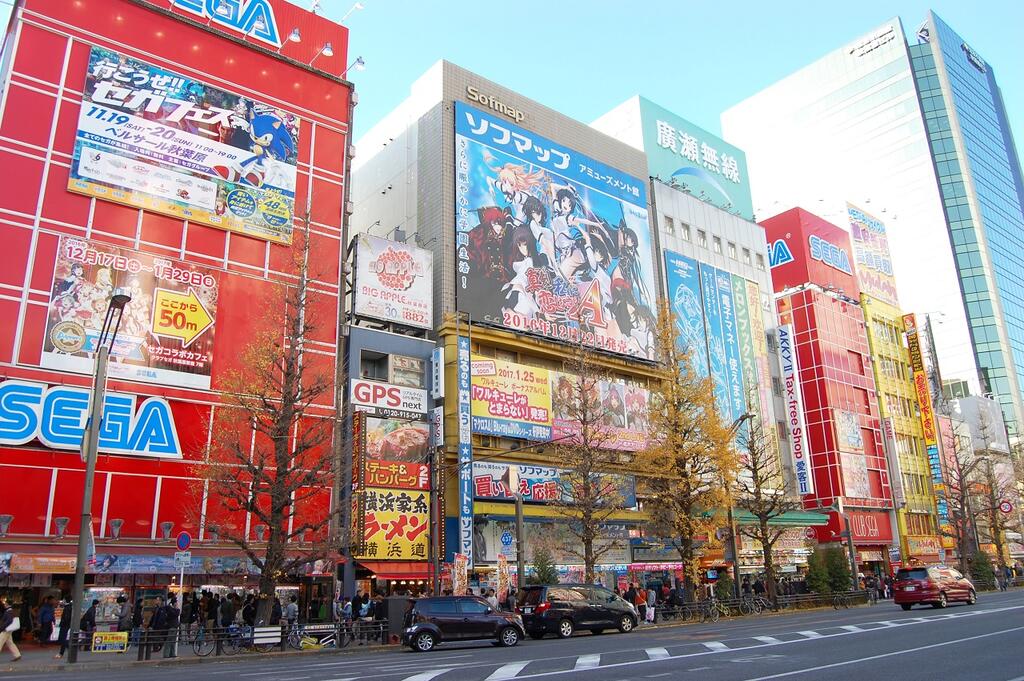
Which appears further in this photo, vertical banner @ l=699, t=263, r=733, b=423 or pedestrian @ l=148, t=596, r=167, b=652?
vertical banner @ l=699, t=263, r=733, b=423

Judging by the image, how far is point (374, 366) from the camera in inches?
1465

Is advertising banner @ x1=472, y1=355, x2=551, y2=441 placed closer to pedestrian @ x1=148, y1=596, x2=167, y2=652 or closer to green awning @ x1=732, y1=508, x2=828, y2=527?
green awning @ x1=732, y1=508, x2=828, y2=527

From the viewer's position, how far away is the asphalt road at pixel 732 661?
1147 centimetres

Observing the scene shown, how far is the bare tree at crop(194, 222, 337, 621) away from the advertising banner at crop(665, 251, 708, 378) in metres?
29.1

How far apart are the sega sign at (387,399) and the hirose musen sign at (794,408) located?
3417 cm

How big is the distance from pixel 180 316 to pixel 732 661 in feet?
81.3

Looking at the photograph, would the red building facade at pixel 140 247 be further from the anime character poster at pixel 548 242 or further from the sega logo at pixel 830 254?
the sega logo at pixel 830 254

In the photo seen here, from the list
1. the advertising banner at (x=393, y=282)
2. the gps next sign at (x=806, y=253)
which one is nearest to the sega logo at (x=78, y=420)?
the advertising banner at (x=393, y=282)

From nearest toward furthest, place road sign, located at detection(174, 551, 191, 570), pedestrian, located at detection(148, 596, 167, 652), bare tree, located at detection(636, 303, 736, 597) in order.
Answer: pedestrian, located at detection(148, 596, 167, 652) → road sign, located at detection(174, 551, 191, 570) → bare tree, located at detection(636, 303, 736, 597)

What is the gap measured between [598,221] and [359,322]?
61.6ft

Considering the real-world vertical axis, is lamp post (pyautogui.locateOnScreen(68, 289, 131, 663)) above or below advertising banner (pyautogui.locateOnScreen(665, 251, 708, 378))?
below

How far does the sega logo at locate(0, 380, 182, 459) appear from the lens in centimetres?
2545

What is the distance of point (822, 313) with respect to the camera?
213 ft

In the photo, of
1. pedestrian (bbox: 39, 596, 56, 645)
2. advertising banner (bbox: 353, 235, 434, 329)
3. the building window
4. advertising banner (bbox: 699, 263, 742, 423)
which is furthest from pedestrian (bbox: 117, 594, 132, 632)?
advertising banner (bbox: 699, 263, 742, 423)
